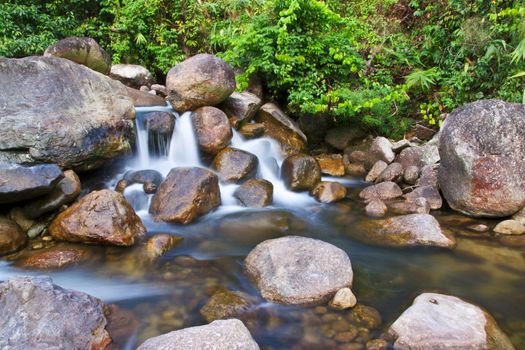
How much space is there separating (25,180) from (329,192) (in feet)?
15.3

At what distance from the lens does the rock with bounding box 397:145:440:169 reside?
752cm

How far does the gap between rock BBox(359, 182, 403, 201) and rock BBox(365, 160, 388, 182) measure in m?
0.79

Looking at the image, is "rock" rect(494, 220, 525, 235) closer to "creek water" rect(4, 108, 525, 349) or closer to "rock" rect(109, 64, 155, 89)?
"creek water" rect(4, 108, 525, 349)

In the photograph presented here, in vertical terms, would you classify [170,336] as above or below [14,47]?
below

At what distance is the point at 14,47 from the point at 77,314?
9.82m

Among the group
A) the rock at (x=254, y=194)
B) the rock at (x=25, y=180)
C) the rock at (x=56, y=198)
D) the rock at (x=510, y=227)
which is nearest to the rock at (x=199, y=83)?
the rock at (x=254, y=194)

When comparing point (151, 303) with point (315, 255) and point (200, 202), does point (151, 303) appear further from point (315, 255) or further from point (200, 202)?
point (200, 202)

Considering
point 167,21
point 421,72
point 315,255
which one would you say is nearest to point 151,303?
point 315,255

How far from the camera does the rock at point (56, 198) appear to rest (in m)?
5.11

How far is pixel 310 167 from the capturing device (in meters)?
7.39

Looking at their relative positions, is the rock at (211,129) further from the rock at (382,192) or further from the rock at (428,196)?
the rock at (428,196)

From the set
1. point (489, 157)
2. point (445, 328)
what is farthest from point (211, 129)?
point (445, 328)

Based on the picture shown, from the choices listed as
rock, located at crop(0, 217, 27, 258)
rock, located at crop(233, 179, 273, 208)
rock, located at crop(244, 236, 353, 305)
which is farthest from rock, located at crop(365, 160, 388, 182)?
rock, located at crop(0, 217, 27, 258)

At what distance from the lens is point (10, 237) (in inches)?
185
